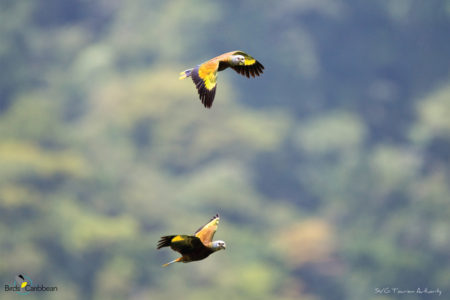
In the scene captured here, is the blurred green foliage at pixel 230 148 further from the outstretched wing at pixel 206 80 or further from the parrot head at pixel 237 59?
the outstretched wing at pixel 206 80

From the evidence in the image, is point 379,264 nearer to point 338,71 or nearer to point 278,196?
point 278,196

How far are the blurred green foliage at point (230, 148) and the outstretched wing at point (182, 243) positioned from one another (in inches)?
971

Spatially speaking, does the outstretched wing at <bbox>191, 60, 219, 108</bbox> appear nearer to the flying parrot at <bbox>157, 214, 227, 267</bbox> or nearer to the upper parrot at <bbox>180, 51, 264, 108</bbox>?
the upper parrot at <bbox>180, 51, 264, 108</bbox>

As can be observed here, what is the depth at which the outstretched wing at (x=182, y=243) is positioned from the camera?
291 inches

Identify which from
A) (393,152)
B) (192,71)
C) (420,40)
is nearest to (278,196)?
(393,152)

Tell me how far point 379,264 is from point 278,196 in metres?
8.91

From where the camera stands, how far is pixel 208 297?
33.7 metres

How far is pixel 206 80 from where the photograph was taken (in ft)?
27.8

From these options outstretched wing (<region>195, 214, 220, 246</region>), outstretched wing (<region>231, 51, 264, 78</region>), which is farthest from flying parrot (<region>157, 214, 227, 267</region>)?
outstretched wing (<region>231, 51, 264, 78</region>)

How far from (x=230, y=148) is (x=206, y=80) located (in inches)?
1418

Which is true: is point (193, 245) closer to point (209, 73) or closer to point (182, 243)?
point (182, 243)

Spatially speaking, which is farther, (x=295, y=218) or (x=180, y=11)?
(x=180, y=11)

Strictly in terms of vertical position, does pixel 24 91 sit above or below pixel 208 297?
above

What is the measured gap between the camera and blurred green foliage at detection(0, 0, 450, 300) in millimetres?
35656
